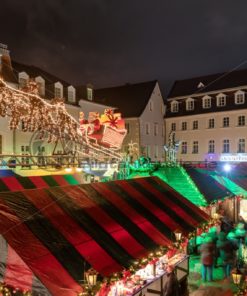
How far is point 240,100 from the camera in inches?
1248

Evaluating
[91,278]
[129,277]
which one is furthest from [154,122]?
[91,278]

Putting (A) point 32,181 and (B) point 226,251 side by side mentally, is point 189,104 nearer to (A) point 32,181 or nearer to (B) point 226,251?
(B) point 226,251

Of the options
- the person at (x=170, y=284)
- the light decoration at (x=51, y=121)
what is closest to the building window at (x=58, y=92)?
the light decoration at (x=51, y=121)

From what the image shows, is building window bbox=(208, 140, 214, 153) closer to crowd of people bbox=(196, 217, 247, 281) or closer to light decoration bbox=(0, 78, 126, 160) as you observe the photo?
light decoration bbox=(0, 78, 126, 160)

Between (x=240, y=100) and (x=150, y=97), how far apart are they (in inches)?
342

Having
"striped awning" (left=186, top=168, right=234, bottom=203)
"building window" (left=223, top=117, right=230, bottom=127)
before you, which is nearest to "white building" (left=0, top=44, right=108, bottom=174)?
"striped awning" (left=186, top=168, right=234, bottom=203)

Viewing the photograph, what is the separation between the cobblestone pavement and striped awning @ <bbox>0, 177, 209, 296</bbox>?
1.84 m

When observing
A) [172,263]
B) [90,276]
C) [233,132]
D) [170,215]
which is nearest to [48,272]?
[90,276]

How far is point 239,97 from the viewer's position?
104 ft

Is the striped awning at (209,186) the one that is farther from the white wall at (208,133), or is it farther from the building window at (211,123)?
the building window at (211,123)

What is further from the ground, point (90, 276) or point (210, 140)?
point (210, 140)

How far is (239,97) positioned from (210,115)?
3263mm

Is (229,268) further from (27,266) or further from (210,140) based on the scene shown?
(210,140)

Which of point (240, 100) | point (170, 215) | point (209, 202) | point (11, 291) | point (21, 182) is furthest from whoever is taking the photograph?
point (240, 100)
